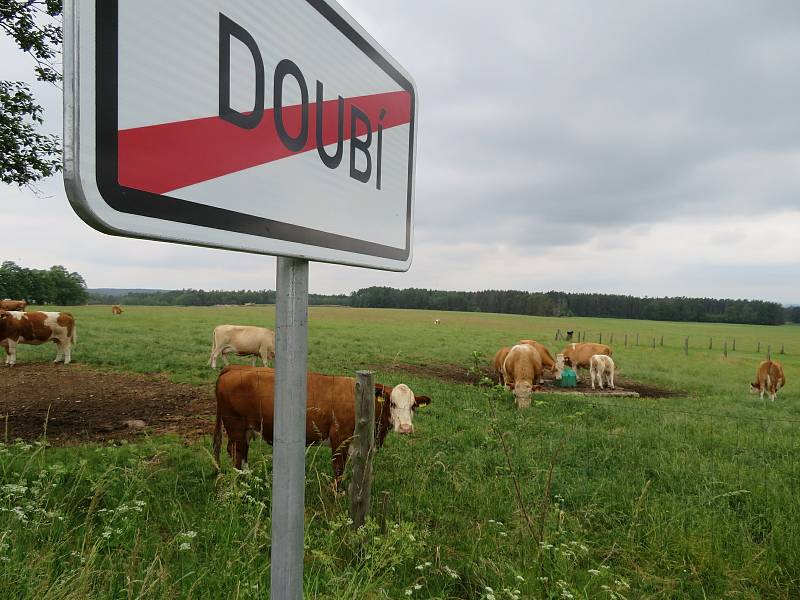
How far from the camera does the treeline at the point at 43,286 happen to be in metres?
48.0

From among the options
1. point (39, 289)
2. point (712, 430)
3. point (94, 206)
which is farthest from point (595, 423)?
point (39, 289)

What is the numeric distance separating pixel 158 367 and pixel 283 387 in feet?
40.6

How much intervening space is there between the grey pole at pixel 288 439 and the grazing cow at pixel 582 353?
1825 centimetres

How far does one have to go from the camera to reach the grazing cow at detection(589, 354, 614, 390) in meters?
15.2

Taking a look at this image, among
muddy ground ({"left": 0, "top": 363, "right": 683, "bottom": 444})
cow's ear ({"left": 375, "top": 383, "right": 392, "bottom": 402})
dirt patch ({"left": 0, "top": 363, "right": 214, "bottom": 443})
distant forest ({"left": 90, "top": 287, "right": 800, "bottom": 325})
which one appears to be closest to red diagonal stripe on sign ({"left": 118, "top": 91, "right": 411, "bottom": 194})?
cow's ear ({"left": 375, "top": 383, "right": 392, "bottom": 402})

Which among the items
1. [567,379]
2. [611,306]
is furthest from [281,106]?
[611,306]

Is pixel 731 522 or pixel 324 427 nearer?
pixel 731 522

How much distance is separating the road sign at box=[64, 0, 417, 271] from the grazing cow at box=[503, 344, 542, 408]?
966 cm

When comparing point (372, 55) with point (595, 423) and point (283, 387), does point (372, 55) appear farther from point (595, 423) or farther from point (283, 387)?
point (595, 423)

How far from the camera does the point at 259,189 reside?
87 cm

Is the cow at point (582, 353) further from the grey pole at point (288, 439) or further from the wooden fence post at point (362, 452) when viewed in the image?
the grey pole at point (288, 439)

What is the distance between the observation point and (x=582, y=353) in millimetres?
18000

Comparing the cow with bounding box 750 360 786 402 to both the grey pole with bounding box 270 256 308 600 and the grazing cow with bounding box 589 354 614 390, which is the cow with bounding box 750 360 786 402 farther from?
the grey pole with bounding box 270 256 308 600

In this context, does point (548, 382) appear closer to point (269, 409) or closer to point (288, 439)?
point (269, 409)
